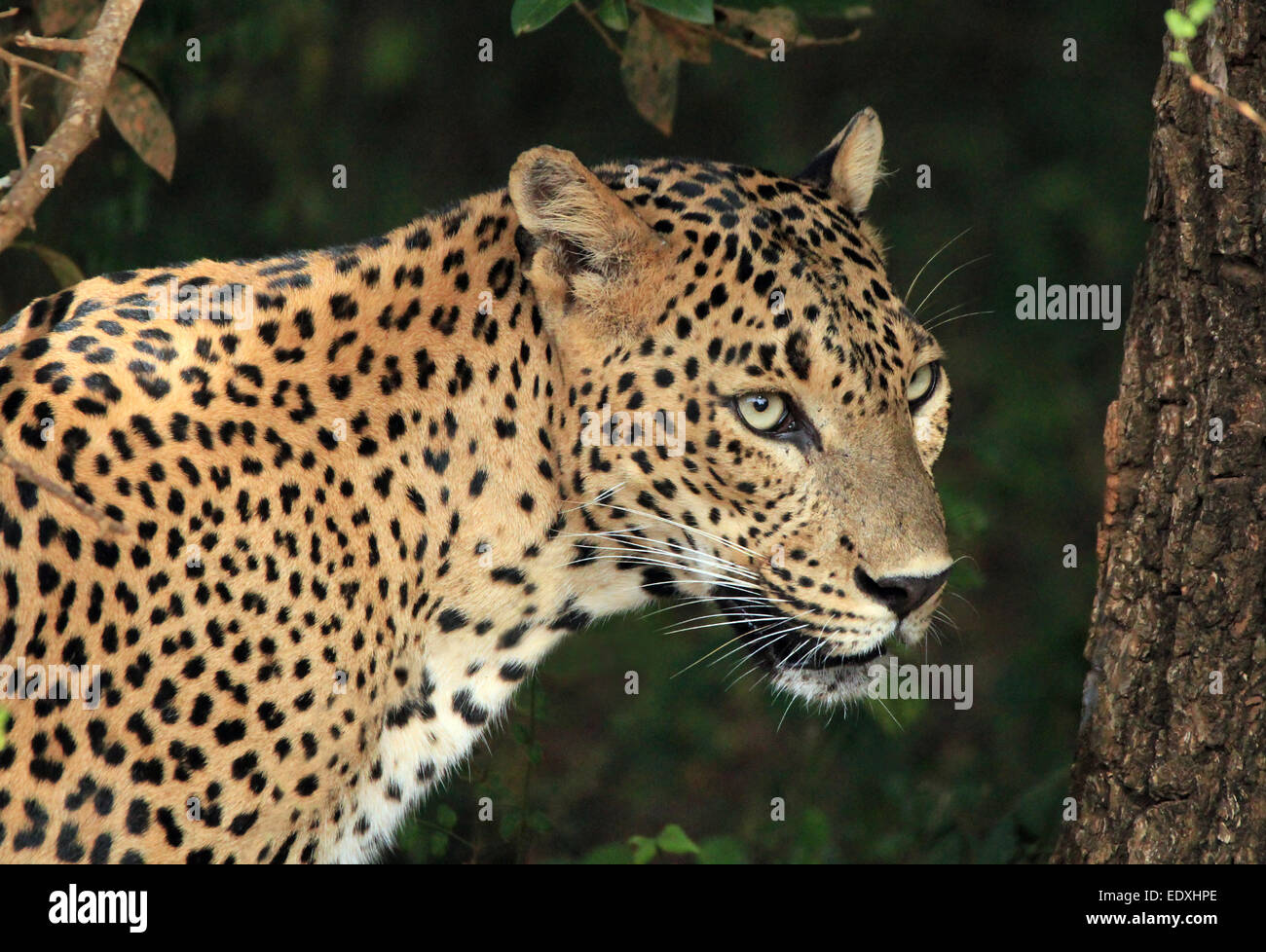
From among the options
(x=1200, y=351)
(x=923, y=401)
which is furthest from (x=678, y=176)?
(x=1200, y=351)

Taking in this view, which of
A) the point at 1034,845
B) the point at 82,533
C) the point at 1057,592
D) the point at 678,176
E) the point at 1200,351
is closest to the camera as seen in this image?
the point at 82,533

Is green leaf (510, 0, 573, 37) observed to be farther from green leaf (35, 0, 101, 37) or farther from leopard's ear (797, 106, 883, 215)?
green leaf (35, 0, 101, 37)

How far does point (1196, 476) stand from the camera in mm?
4281

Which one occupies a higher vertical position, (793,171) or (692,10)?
(692,10)

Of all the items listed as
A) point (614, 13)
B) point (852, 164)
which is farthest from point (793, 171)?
point (614, 13)

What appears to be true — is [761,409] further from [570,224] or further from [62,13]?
[62,13]

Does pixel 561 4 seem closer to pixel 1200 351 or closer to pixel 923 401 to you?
A: pixel 923 401

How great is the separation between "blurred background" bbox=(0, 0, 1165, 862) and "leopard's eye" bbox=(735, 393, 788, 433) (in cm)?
353

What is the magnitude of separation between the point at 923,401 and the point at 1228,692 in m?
1.25

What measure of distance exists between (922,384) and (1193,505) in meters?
0.89

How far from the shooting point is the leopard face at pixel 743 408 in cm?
425

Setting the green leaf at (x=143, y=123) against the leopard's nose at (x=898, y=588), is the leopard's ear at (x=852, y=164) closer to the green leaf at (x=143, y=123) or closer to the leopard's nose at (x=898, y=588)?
Result: the leopard's nose at (x=898, y=588)

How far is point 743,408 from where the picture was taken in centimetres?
427

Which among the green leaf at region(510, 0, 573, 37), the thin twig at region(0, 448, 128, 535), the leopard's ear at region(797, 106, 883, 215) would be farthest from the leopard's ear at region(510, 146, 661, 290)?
the thin twig at region(0, 448, 128, 535)
